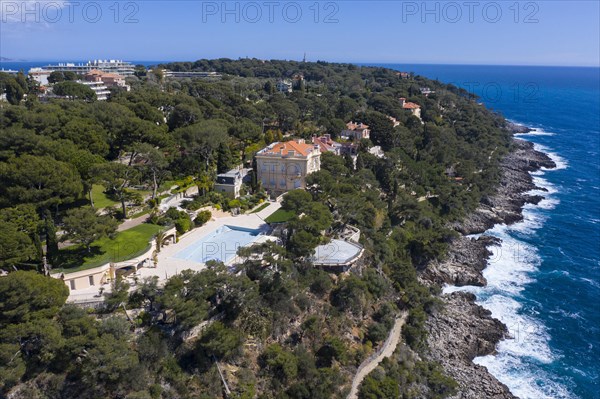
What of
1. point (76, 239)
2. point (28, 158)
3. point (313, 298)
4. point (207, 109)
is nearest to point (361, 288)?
point (313, 298)

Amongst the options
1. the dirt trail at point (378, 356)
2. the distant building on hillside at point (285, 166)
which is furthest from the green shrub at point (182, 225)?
the dirt trail at point (378, 356)

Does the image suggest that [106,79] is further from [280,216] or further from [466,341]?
[466,341]

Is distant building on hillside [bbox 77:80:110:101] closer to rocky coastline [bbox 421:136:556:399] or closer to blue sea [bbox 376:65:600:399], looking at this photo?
rocky coastline [bbox 421:136:556:399]

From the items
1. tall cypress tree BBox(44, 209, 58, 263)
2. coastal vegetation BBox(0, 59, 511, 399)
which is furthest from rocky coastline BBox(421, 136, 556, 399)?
tall cypress tree BBox(44, 209, 58, 263)

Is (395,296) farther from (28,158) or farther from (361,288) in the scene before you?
(28,158)

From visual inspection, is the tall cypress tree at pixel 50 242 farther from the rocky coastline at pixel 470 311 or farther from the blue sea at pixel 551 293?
the blue sea at pixel 551 293

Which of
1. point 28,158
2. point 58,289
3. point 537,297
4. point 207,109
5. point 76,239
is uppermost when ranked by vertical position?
point 207,109

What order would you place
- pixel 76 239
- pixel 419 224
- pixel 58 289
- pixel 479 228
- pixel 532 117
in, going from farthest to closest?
1. pixel 532 117
2. pixel 479 228
3. pixel 419 224
4. pixel 76 239
5. pixel 58 289
